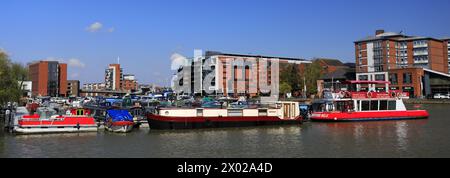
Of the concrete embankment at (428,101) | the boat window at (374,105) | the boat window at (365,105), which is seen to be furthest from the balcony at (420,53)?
the boat window at (365,105)

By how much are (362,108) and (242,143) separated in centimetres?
2845

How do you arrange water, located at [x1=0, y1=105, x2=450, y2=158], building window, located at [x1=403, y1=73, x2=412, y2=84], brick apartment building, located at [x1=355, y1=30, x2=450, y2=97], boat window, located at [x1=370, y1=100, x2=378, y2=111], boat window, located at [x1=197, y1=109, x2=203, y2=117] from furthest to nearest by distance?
brick apartment building, located at [x1=355, y1=30, x2=450, y2=97] → building window, located at [x1=403, y1=73, x2=412, y2=84] → boat window, located at [x1=370, y1=100, x2=378, y2=111] → boat window, located at [x1=197, y1=109, x2=203, y2=117] → water, located at [x1=0, y1=105, x2=450, y2=158]

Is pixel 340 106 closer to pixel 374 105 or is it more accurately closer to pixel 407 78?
pixel 374 105

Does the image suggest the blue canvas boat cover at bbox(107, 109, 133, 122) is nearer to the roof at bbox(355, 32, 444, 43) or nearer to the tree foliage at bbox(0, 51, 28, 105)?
the tree foliage at bbox(0, 51, 28, 105)

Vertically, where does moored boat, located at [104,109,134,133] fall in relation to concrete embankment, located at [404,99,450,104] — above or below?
below

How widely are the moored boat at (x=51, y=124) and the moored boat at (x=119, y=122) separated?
1.66 metres

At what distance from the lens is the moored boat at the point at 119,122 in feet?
141

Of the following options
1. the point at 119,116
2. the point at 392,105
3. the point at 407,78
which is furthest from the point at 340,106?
the point at 407,78

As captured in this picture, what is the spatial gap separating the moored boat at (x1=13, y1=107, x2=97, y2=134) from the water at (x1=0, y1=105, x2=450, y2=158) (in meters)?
1.40

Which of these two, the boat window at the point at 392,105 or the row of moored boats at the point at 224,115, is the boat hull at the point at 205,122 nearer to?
the row of moored boats at the point at 224,115

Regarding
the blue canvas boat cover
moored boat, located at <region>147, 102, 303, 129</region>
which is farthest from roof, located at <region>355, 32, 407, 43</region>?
the blue canvas boat cover

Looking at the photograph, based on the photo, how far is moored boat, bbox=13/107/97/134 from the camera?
40750mm
